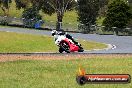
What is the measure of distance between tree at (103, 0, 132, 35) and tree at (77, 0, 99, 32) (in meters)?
7.61

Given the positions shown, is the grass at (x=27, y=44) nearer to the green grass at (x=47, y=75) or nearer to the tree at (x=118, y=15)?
the green grass at (x=47, y=75)

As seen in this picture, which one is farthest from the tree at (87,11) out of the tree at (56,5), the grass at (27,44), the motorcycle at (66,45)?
the motorcycle at (66,45)

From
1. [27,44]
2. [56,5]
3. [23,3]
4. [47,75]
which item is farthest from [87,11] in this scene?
[47,75]

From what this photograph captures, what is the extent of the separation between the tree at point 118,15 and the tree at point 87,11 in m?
7.61

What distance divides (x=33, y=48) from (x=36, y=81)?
58.6 feet

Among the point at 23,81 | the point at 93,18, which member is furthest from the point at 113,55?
the point at 93,18

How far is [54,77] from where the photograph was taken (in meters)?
12.3

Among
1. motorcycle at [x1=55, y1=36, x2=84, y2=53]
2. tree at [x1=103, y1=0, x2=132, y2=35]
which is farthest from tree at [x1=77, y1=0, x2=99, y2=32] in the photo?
motorcycle at [x1=55, y1=36, x2=84, y2=53]

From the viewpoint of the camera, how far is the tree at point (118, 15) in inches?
2109

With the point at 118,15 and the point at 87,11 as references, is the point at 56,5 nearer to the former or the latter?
the point at 87,11

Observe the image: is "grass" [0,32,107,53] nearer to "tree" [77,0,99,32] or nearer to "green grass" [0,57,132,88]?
"green grass" [0,57,132,88]

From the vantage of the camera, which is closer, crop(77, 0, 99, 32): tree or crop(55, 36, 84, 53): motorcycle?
crop(55, 36, 84, 53): motorcycle

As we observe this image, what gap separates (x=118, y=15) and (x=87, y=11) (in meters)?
10.9

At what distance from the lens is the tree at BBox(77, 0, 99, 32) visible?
206 ft
